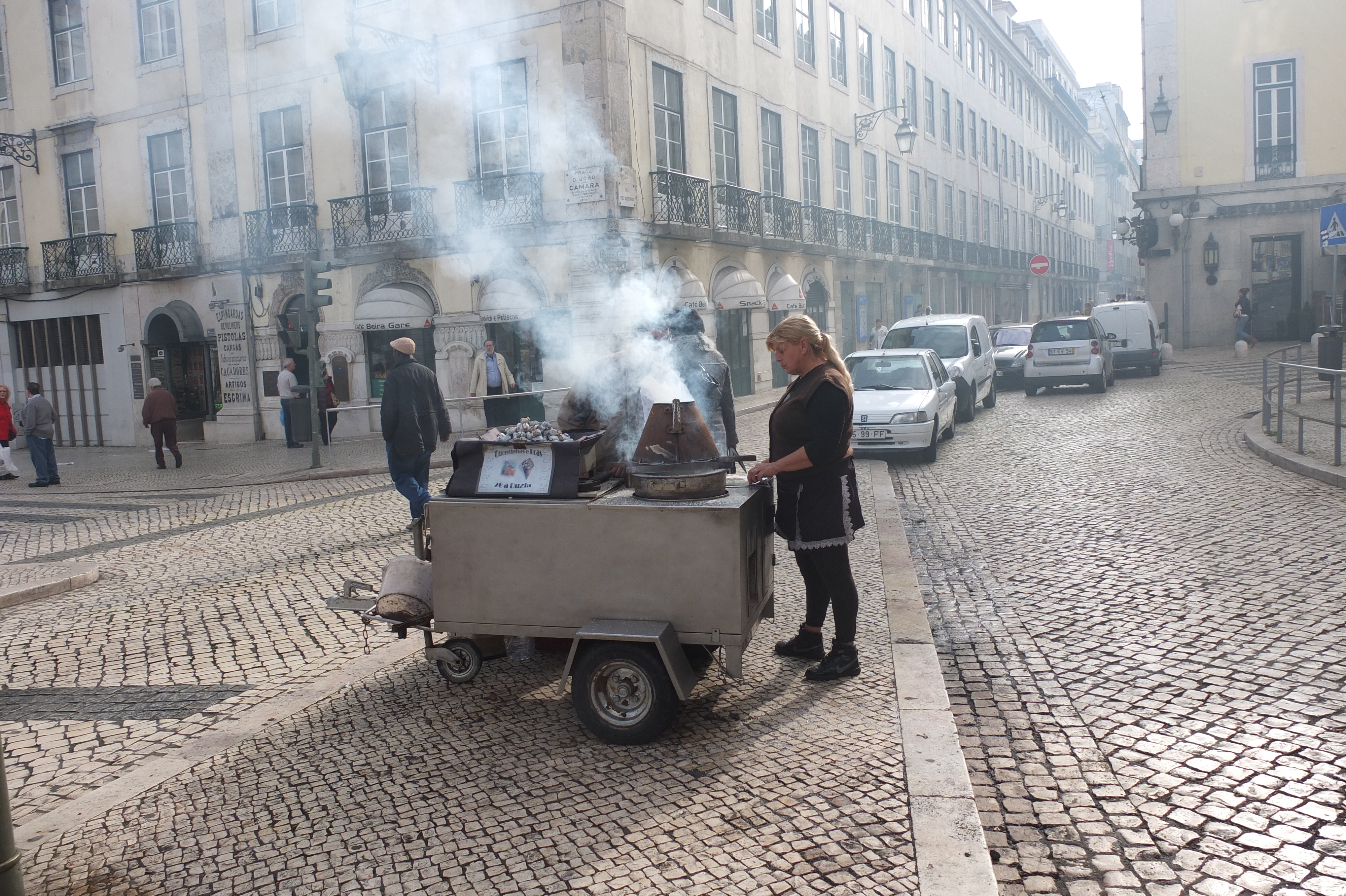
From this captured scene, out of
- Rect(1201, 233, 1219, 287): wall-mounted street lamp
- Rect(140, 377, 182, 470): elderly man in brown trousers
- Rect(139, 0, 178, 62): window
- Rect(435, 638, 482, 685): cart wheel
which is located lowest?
Rect(435, 638, 482, 685): cart wheel

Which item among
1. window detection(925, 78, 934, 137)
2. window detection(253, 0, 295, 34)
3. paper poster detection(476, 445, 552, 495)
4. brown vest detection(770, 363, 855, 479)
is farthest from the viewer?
window detection(925, 78, 934, 137)

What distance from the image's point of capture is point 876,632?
17.7 ft

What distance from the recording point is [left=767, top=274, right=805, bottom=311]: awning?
24.0m

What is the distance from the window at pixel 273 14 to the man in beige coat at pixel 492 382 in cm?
774

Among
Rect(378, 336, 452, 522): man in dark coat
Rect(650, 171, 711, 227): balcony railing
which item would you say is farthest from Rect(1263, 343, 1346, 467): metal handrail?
Rect(650, 171, 711, 227): balcony railing

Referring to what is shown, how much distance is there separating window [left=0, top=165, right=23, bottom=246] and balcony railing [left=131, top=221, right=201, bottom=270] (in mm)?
4768

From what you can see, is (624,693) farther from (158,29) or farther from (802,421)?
(158,29)

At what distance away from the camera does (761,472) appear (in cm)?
448

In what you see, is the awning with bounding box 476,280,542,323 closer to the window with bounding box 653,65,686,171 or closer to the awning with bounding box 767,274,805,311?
the window with bounding box 653,65,686,171

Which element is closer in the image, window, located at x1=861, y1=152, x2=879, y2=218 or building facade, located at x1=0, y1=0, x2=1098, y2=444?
building facade, located at x1=0, y1=0, x2=1098, y2=444

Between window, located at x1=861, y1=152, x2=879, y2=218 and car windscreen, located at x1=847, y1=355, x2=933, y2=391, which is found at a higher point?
window, located at x1=861, y1=152, x2=879, y2=218

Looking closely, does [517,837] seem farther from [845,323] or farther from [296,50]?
[845,323]

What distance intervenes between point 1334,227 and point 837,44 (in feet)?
64.1

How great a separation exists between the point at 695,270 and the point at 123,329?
13.6 m
